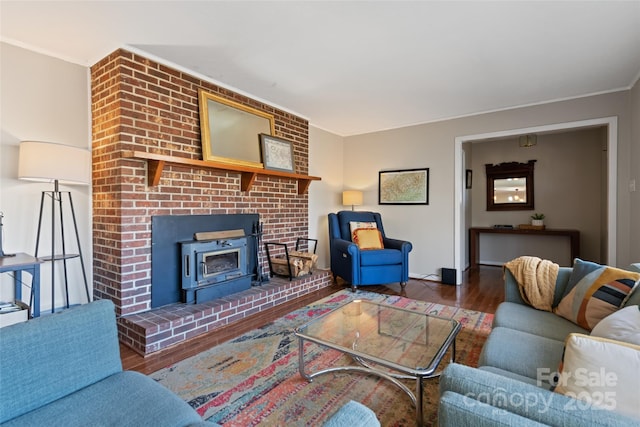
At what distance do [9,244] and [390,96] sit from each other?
3.68 m

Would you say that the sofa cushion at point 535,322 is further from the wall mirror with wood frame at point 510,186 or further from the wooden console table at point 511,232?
the wall mirror with wood frame at point 510,186

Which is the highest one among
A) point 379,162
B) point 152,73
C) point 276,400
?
point 152,73

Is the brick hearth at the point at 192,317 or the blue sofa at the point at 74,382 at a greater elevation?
the blue sofa at the point at 74,382

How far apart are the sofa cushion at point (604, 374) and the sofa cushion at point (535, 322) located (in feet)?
3.33

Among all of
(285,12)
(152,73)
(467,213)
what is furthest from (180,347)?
(467,213)

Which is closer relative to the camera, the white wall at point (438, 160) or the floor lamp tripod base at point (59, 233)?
the floor lamp tripod base at point (59, 233)

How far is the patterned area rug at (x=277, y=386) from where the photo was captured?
1.56m

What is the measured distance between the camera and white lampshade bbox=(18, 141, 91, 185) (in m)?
2.12

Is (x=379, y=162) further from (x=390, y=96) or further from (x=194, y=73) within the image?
(x=194, y=73)

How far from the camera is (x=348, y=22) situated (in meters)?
2.12

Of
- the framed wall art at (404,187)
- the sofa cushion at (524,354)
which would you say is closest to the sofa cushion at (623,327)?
the sofa cushion at (524,354)

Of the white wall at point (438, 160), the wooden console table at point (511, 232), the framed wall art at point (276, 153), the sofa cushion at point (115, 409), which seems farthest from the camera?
the wooden console table at point (511, 232)

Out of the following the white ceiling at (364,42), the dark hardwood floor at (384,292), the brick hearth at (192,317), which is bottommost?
the dark hardwood floor at (384,292)

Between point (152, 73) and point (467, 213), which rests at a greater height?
point (152, 73)
